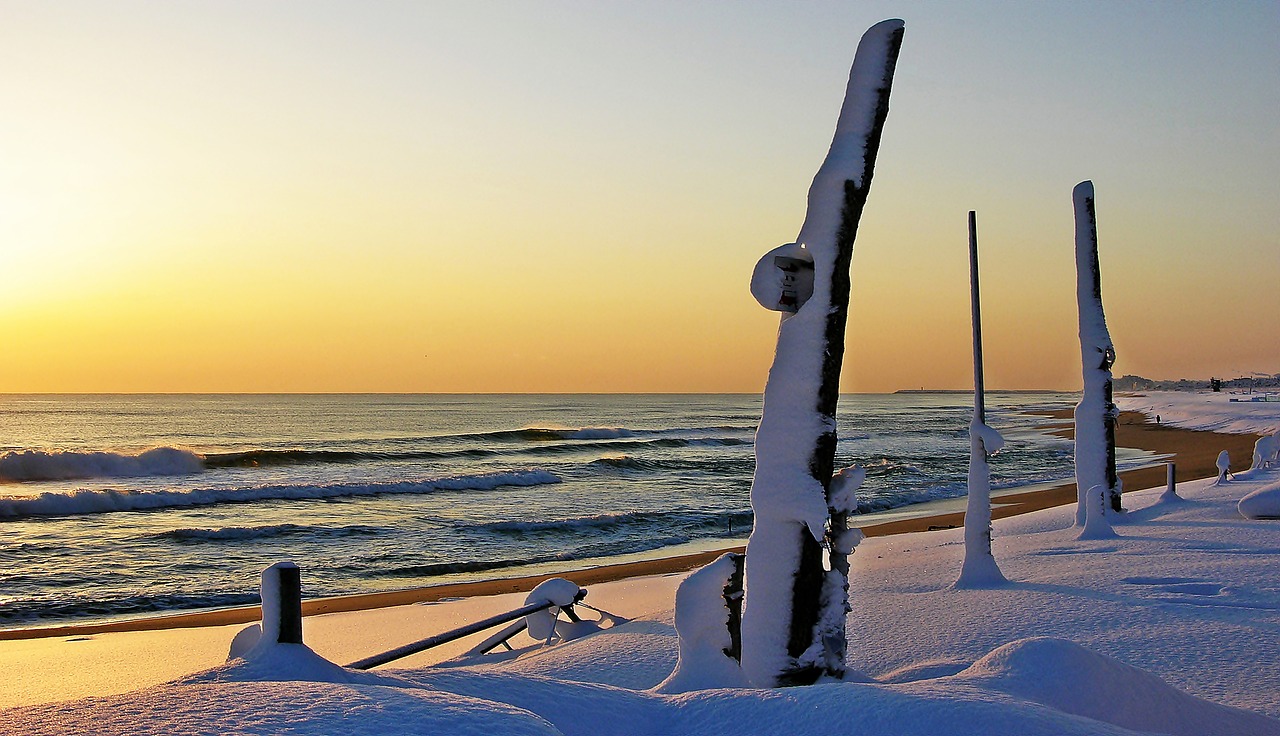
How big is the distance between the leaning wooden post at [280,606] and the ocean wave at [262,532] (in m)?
16.9

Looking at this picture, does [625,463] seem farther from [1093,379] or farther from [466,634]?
[466,634]

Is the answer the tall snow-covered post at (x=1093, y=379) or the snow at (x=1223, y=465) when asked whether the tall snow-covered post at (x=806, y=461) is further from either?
the snow at (x=1223, y=465)

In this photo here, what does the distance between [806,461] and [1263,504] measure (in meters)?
10.4

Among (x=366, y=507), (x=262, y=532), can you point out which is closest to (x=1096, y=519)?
(x=262, y=532)

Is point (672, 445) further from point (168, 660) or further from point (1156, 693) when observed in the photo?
point (1156, 693)

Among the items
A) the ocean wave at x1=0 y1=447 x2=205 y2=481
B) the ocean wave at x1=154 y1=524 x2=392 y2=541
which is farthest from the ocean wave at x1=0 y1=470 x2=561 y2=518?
the ocean wave at x1=0 y1=447 x2=205 y2=481

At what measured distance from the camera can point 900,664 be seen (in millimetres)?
5887

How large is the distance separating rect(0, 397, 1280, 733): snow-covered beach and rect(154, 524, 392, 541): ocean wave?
9024 millimetres

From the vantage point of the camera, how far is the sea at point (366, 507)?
15664mm

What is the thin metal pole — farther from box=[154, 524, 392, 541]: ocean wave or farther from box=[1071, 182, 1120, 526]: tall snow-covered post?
box=[154, 524, 392, 541]: ocean wave

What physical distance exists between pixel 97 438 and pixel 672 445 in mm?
38546

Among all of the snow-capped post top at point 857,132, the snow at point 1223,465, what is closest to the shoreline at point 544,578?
the snow at point 1223,465

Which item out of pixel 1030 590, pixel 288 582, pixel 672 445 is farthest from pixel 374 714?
pixel 672 445

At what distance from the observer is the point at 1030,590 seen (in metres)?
7.76
